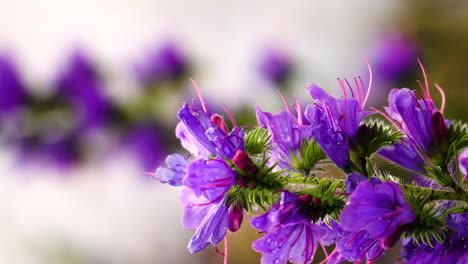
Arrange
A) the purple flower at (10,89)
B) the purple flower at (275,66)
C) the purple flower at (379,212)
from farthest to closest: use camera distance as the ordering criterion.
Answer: the purple flower at (275,66), the purple flower at (10,89), the purple flower at (379,212)

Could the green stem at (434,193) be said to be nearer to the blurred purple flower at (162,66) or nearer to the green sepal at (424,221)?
the green sepal at (424,221)

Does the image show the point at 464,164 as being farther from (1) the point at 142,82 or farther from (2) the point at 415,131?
(1) the point at 142,82

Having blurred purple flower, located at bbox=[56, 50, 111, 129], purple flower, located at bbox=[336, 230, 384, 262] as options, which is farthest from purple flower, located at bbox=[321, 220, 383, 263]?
blurred purple flower, located at bbox=[56, 50, 111, 129]

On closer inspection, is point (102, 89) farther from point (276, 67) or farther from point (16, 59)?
point (276, 67)

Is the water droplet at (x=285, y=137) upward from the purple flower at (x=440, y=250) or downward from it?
upward

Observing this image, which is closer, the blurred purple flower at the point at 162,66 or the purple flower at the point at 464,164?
the purple flower at the point at 464,164

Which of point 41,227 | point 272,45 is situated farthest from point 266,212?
point 41,227

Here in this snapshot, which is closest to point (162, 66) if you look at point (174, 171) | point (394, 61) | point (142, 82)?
point (142, 82)

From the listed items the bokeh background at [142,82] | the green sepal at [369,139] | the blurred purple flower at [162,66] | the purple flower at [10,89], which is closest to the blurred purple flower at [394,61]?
the bokeh background at [142,82]

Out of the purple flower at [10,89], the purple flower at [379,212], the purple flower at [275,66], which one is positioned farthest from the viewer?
the purple flower at [275,66]
